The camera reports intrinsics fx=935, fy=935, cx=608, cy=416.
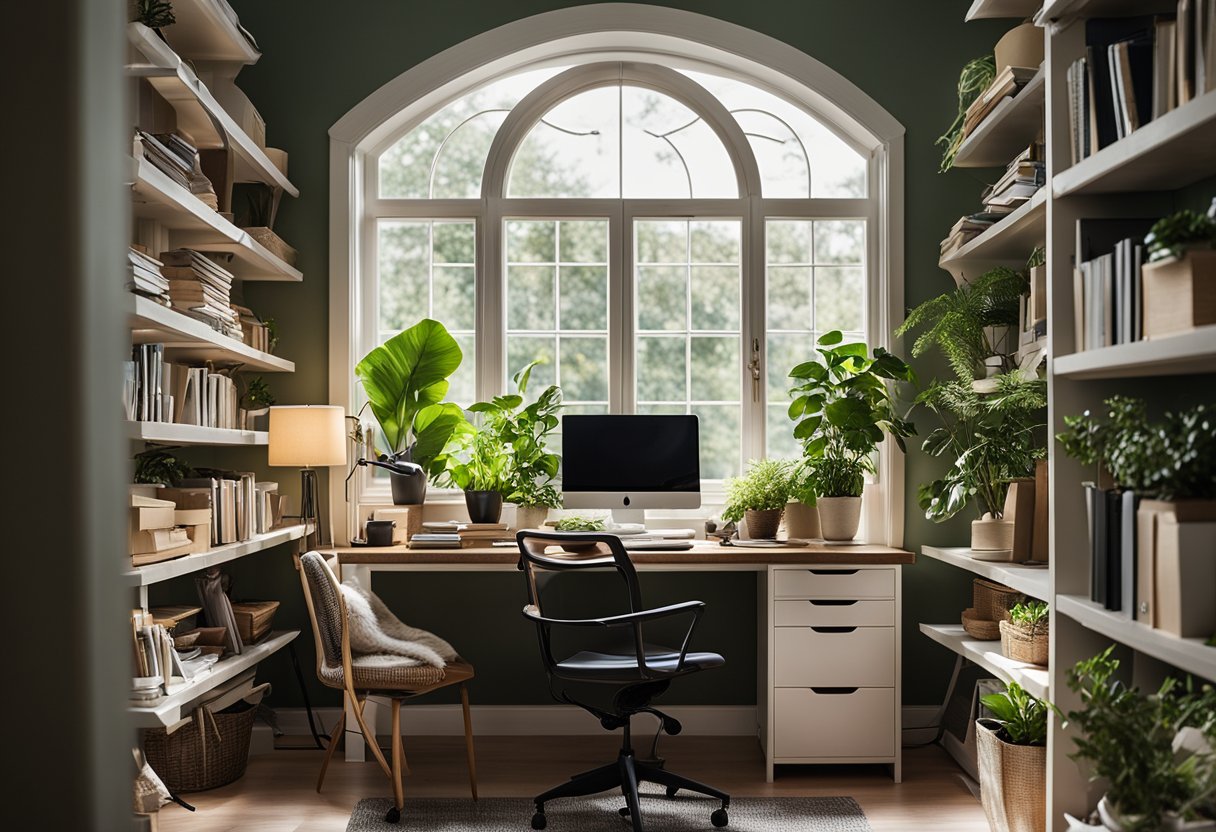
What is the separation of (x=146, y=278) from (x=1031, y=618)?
8.66 ft

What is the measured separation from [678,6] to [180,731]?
10.9 ft

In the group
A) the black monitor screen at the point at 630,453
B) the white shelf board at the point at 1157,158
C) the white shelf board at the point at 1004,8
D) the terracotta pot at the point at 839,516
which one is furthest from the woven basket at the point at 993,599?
the white shelf board at the point at 1004,8

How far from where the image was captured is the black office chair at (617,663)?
2.75 meters

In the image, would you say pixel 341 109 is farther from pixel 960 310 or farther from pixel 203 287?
pixel 960 310

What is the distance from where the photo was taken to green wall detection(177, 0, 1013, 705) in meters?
3.85

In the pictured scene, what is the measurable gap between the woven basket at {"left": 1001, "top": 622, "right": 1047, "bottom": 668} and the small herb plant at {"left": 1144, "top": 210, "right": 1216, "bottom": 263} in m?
1.37

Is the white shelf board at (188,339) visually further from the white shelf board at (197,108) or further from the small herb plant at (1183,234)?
the small herb plant at (1183,234)

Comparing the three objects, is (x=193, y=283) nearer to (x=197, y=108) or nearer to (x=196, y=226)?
(x=196, y=226)

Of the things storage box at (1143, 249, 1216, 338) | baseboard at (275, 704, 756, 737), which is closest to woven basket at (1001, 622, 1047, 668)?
storage box at (1143, 249, 1216, 338)

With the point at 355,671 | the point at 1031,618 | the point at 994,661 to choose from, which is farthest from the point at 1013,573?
the point at 355,671

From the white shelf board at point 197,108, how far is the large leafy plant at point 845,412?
7.13 ft

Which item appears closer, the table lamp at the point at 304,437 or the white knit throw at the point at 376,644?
the white knit throw at the point at 376,644

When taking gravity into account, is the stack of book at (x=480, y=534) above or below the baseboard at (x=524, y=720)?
above

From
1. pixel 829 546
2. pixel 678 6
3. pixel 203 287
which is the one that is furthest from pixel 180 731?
pixel 678 6
